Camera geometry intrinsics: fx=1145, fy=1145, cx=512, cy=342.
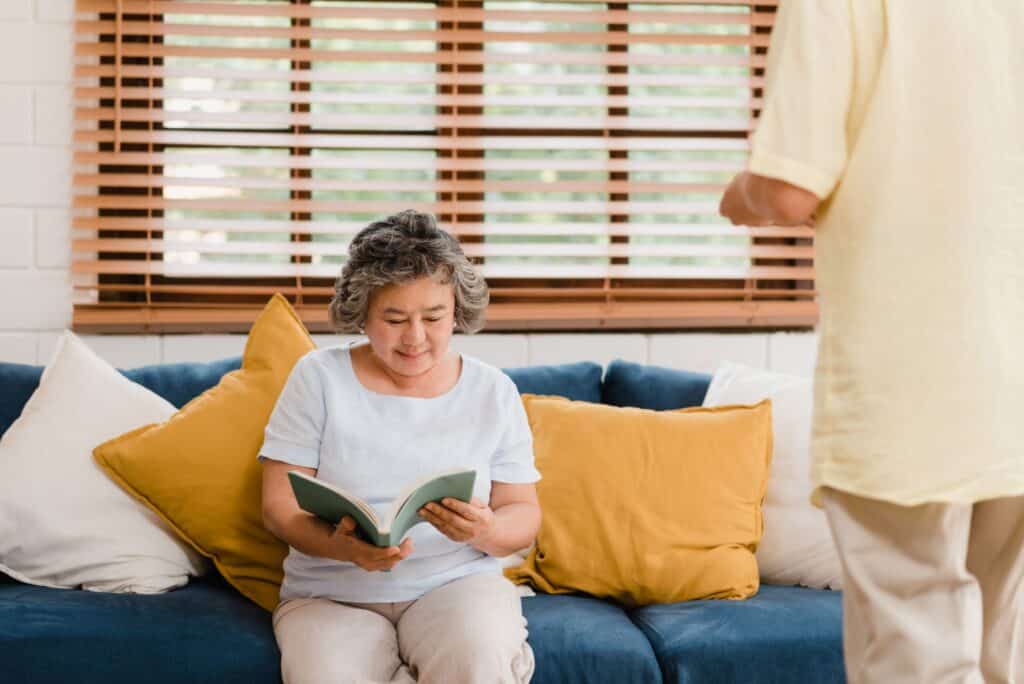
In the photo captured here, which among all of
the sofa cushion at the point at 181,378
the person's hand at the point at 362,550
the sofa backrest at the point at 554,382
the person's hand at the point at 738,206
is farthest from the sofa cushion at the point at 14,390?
the person's hand at the point at 738,206

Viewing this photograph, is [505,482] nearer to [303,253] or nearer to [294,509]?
[294,509]

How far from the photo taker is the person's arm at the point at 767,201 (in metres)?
1.33

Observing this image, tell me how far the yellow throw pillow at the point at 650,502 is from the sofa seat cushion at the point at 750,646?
0.50ft

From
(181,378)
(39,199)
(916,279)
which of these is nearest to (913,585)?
(916,279)

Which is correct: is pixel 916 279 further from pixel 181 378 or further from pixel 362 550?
pixel 181 378

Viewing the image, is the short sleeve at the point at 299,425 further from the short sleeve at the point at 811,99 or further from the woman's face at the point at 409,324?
the short sleeve at the point at 811,99

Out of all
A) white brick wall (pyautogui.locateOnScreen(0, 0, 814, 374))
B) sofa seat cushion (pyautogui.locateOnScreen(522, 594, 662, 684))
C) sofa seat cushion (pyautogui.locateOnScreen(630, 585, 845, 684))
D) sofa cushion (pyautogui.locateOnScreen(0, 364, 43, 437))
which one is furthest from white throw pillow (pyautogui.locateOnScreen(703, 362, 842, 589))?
sofa cushion (pyautogui.locateOnScreen(0, 364, 43, 437))

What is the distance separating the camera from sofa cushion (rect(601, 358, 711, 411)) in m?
2.60

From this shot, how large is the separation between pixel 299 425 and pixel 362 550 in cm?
30

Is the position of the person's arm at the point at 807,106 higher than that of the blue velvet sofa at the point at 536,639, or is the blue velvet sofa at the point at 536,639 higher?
the person's arm at the point at 807,106

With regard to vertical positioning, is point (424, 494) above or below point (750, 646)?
above

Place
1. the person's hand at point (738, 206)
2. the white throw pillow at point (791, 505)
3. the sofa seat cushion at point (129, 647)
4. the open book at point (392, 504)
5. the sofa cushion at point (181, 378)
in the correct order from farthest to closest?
the sofa cushion at point (181, 378)
the white throw pillow at point (791, 505)
the sofa seat cushion at point (129, 647)
the open book at point (392, 504)
the person's hand at point (738, 206)

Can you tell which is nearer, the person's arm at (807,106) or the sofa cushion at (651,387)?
the person's arm at (807,106)

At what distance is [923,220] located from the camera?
129 cm
